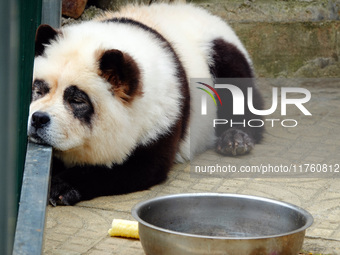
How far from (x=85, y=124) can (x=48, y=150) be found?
0.40 m

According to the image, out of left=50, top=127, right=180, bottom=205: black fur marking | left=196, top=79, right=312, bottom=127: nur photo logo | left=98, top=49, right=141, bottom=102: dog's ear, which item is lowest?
left=50, top=127, right=180, bottom=205: black fur marking

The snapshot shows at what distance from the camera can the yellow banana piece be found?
3.33 meters

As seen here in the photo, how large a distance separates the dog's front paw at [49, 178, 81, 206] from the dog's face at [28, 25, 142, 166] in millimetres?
177

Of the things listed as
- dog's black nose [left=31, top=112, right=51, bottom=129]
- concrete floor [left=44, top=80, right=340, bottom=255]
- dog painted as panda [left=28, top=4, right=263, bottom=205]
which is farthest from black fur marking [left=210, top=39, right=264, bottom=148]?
dog's black nose [left=31, top=112, right=51, bottom=129]

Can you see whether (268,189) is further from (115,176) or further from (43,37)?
(43,37)

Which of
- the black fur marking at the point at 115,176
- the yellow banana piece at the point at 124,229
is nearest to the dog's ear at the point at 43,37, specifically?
the black fur marking at the point at 115,176

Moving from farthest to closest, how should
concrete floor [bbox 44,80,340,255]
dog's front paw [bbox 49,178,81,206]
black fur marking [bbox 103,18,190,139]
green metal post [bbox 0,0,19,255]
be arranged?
black fur marking [bbox 103,18,190,139]
dog's front paw [bbox 49,178,81,206]
concrete floor [bbox 44,80,340,255]
green metal post [bbox 0,0,19,255]

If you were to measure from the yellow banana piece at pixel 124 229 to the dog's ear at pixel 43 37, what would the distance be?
1199 millimetres

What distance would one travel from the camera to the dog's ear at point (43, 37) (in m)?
3.88

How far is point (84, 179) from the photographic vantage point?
396 centimetres

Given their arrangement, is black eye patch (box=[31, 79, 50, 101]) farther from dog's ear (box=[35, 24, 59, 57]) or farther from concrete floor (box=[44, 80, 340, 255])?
concrete floor (box=[44, 80, 340, 255])

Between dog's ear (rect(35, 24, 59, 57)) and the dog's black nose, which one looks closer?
the dog's black nose

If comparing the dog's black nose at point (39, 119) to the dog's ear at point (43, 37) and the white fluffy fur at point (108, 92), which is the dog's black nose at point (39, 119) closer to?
the white fluffy fur at point (108, 92)

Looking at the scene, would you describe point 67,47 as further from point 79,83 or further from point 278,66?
point 278,66
